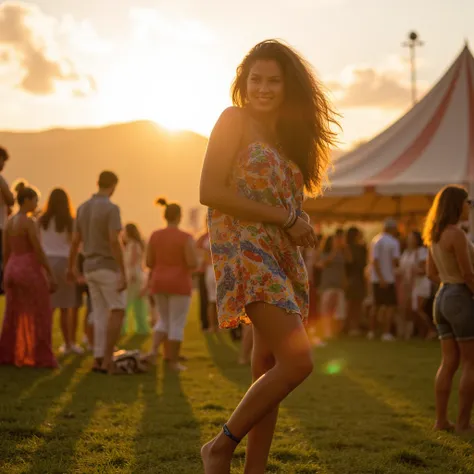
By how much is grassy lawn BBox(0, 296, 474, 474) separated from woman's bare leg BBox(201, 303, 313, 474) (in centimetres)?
134

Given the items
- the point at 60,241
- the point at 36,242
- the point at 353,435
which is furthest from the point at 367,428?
the point at 60,241

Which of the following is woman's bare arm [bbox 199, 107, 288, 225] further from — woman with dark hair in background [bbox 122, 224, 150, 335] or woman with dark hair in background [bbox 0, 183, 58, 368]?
woman with dark hair in background [bbox 122, 224, 150, 335]

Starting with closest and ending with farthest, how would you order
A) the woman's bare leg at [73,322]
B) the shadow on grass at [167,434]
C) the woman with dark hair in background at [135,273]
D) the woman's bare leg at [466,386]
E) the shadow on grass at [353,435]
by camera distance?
the shadow on grass at [167,434]
the shadow on grass at [353,435]
the woman's bare leg at [466,386]
the woman's bare leg at [73,322]
the woman with dark hair in background at [135,273]

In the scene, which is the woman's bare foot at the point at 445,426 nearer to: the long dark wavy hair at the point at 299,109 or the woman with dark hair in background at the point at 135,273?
the long dark wavy hair at the point at 299,109

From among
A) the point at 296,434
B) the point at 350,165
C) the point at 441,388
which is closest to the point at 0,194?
the point at 296,434

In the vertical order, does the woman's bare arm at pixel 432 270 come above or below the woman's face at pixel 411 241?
below

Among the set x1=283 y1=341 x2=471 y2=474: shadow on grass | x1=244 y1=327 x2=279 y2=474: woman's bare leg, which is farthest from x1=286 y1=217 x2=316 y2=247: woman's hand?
x1=283 y1=341 x2=471 y2=474: shadow on grass

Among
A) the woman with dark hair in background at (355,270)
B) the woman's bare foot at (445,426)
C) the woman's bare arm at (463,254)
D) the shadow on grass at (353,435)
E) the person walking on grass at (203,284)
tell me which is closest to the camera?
the shadow on grass at (353,435)

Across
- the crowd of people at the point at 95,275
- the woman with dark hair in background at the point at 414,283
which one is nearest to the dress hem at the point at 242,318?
the crowd of people at the point at 95,275

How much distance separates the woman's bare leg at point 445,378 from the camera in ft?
19.4

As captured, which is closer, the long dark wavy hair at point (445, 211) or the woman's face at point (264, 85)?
the woman's face at point (264, 85)

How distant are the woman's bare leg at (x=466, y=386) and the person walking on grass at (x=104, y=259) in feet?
13.2

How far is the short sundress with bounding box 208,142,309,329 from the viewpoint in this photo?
3.33 meters

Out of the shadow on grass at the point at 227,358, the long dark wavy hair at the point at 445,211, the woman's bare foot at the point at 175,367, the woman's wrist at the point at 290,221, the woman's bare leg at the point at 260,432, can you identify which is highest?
the long dark wavy hair at the point at 445,211
